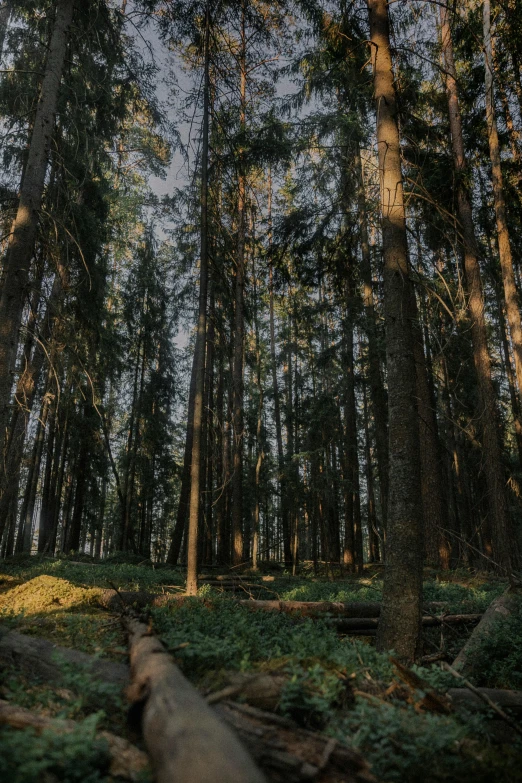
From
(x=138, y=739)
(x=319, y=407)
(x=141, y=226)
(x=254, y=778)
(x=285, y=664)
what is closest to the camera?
(x=254, y=778)

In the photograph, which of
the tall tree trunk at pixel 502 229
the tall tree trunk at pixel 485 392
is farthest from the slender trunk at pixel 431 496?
the tall tree trunk at pixel 502 229

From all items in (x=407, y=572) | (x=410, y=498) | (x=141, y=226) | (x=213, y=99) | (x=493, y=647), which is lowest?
(x=493, y=647)

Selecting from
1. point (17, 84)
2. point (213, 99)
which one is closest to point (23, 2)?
point (17, 84)

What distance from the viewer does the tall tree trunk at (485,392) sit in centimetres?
1137

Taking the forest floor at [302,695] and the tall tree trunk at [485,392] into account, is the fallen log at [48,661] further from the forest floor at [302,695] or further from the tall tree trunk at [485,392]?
the tall tree trunk at [485,392]

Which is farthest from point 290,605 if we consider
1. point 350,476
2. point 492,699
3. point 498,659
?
point 350,476

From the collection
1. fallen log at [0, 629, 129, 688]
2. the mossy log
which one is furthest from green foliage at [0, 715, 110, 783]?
the mossy log

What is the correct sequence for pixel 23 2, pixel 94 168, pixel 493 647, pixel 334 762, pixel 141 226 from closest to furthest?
pixel 334 762
pixel 493 647
pixel 23 2
pixel 94 168
pixel 141 226

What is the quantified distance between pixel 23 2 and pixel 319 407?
16202 millimetres

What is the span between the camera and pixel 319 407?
803 inches

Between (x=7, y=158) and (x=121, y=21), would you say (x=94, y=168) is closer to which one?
(x=7, y=158)

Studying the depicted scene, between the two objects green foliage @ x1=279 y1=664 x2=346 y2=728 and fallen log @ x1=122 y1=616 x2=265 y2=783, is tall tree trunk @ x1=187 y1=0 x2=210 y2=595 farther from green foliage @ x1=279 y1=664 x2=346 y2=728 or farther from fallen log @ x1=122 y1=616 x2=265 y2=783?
fallen log @ x1=122 y1=616 x2=265 y2=783

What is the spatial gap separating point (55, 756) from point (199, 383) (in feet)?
24.4

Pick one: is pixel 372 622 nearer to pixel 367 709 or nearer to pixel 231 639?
pixel 231 639
